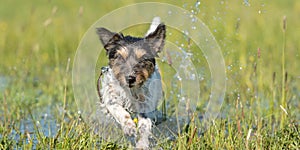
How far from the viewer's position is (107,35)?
500cm

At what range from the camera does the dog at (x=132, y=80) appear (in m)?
4.82

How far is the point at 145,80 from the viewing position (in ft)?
15.9

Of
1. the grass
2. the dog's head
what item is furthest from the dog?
the grass

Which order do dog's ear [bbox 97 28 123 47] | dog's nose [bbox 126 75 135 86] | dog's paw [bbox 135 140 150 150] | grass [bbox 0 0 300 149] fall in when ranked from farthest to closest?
dog's ear [bbox 97 28 123 47], dog's paw [bbox 135 140 150 150], dog's nose [bbox 126 75 135 86], grass [bbox 0 0 300 149]

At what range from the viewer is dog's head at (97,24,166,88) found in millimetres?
4773

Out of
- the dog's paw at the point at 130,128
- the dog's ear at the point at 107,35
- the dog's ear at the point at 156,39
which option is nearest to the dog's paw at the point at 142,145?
the dog's paw at the point at 130,128

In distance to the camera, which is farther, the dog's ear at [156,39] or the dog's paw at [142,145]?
the dog's ear at [156,39]

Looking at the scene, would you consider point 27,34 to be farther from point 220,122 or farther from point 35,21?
point 220,122

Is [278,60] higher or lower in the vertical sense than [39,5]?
lower

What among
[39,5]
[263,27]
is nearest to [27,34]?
[39,5]

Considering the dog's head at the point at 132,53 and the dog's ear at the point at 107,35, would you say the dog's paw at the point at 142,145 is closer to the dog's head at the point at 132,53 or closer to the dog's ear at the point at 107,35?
the dog's head at the point at 132,53

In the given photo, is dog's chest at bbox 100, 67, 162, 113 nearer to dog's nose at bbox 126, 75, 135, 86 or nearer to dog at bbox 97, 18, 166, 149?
dog at bbox 97, 18, 166, 149

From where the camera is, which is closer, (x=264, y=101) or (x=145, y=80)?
(x=145, y=80)

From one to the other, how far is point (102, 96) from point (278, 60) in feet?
15.6
